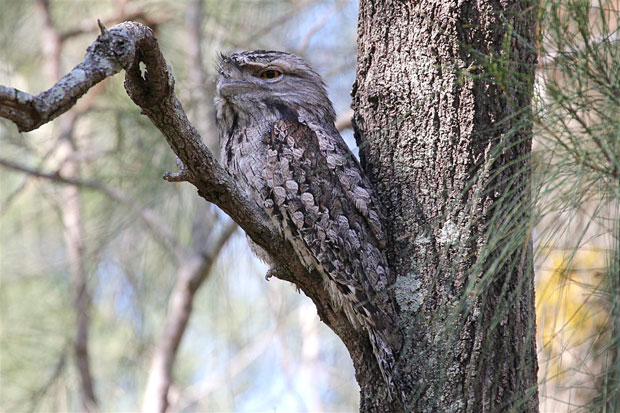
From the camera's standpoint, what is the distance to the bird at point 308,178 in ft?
7.47

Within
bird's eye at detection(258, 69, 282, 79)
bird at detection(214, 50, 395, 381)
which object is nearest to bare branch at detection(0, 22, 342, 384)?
bird at detection(214, 50, 395, 381)

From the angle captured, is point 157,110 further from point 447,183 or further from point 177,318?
point 177,318

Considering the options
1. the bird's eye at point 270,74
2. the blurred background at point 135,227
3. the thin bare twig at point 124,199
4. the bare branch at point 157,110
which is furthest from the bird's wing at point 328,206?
the thin bare twig at point 124,199

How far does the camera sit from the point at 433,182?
2.15m

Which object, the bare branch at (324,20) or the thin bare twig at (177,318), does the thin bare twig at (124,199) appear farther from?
the bare branch at (324,20)

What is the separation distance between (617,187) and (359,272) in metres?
0.96

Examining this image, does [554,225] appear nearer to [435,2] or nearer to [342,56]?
[435,2]

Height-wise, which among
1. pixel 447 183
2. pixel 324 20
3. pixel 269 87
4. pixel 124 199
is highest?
pixel 324 20

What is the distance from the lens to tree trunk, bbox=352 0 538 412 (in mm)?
1975

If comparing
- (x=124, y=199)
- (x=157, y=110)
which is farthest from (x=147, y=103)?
(x=124, y=199)

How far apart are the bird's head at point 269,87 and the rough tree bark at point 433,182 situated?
1.53 feet

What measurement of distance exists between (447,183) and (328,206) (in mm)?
479

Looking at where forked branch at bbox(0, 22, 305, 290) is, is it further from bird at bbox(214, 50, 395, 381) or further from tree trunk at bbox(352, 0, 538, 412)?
tree trunk at bbox(352, 0, 538, 412)

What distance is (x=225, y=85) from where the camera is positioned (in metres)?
2.86
